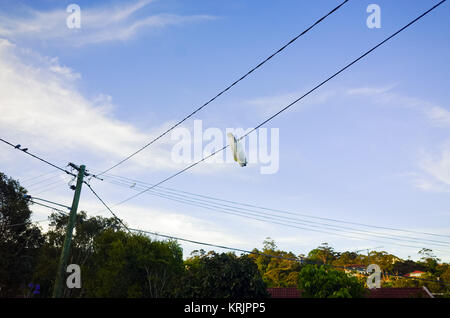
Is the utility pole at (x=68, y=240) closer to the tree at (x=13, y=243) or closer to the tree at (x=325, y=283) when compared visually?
the tree at (x=325, y=283)

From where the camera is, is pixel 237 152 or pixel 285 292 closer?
pixel 237 152

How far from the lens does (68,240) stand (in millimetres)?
15562

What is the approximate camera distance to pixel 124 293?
40562 mm

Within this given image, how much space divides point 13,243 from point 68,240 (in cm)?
3799

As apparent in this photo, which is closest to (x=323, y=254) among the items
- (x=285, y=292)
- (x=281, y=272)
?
(x=281, y=272)

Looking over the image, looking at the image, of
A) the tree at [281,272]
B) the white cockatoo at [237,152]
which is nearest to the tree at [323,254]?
the tree at [281,272]

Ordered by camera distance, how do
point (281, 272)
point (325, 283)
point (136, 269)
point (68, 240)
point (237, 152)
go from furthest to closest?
point (281, 272) < point (136, 269) < point (325, 283) < point (68, 240) < point (237, 152)

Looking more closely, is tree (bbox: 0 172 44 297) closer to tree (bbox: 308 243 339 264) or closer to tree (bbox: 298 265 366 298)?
tree (bbox: 298 265 366 298)

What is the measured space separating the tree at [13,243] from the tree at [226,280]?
3377cm

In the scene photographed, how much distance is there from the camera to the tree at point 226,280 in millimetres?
19438

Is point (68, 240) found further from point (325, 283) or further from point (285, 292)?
point (285, 292)

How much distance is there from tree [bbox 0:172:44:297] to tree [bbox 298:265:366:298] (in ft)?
124
